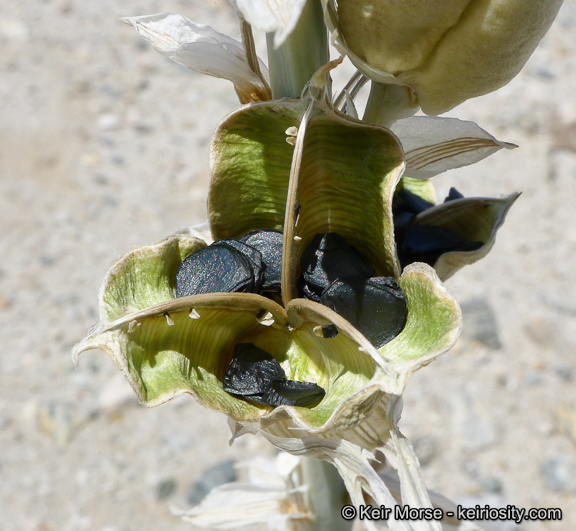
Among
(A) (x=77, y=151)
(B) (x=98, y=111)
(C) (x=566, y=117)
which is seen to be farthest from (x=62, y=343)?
(C) (x=566, y=117)

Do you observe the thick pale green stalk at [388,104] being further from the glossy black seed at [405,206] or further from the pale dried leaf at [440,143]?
the glossy black seed at [405,206]

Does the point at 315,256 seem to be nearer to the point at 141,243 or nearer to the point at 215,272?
the point at 215,272

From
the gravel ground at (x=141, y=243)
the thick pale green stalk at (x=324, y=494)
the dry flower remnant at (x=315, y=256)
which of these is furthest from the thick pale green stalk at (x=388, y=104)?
the gravel ground at (x=141, y=243)

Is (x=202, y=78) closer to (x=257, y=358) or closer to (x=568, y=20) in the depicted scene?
(x=568, y=20)

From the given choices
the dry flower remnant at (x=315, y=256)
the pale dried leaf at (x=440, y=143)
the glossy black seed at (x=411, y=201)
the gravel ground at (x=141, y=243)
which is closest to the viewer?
the dry flower remnant at (x=315, y=256)

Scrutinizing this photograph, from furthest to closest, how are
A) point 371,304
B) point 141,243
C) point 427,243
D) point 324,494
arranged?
point 141,243 → point 324,494 → point 427,243 → point 371,304

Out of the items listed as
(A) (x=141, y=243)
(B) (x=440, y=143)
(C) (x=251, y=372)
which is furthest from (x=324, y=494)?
(A) (x=141, y=243)
